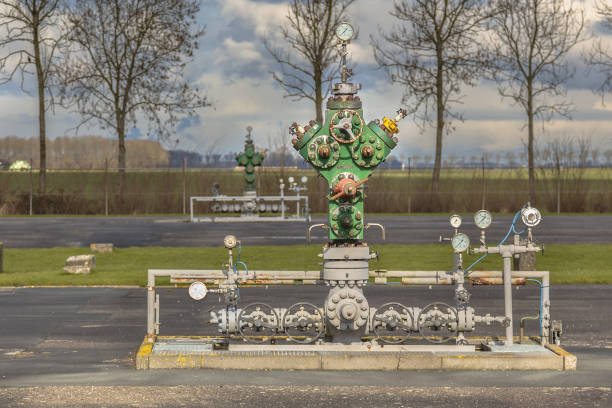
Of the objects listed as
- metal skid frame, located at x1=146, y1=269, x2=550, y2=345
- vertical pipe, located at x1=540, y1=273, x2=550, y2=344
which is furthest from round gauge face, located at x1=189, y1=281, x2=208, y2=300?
vertical pipe, located at x1=540, y1=273, x2=550, y2=344

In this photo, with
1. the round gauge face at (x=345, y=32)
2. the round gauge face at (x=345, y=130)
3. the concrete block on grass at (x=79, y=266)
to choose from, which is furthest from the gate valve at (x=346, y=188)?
the concrete block on grass at (x=79, y=266)

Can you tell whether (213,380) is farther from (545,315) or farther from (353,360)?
(545,315)

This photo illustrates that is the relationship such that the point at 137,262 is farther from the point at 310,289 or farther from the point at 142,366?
the point at 142,366

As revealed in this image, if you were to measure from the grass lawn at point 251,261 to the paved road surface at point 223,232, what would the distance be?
7.43 feet

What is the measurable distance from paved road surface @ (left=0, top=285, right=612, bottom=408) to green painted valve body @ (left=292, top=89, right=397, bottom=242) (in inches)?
67.7

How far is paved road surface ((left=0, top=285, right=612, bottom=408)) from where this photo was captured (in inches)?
324

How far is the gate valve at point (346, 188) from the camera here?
9.53 m

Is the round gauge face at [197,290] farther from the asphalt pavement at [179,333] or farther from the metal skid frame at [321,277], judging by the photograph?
the asphalt pavement at [179,333]

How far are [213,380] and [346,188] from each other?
2.46m

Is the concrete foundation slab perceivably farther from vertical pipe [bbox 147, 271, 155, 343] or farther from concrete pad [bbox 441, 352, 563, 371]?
vertical pipe [bbox 147, 271, 155, 343]

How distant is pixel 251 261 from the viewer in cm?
→ 2181

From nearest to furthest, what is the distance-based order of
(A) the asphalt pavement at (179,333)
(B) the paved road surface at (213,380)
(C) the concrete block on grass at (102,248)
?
(B) the paved road surface at (213,380) → (A) the asphalt pavement at (179,333) → (C) the concrete block on grass at (102,248)

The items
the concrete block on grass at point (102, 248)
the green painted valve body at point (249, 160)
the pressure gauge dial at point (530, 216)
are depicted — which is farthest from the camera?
the green painted valve body at point (249, 160)

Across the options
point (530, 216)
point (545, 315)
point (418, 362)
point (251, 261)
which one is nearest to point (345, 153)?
point (530, 216)
